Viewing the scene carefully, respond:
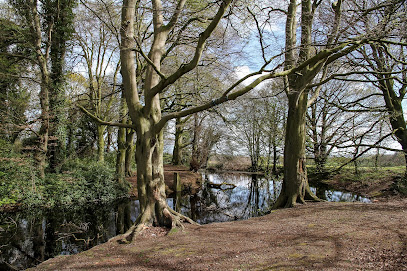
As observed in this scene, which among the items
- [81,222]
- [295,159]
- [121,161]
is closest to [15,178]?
[81,222]

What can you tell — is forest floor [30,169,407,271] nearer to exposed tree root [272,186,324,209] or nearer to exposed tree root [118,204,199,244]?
exposed tree root [118,204,199,244]

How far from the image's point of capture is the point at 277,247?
393 cm

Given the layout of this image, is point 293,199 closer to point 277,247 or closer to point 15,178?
point 277,247

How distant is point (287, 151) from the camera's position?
27.2 ft

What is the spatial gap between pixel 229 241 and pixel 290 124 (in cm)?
498

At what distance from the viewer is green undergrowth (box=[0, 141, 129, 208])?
10.2 meters

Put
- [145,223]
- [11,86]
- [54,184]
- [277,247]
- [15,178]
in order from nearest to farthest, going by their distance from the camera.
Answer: [277,247], [145,223], [15,178], [54,184], [11,86]

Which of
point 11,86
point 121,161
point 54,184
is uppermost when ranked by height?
point 11,86

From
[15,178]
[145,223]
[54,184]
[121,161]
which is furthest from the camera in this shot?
[121,161]

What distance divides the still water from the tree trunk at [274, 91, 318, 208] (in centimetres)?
220

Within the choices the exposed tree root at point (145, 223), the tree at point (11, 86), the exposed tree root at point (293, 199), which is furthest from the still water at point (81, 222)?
the tree at point (11, 86)

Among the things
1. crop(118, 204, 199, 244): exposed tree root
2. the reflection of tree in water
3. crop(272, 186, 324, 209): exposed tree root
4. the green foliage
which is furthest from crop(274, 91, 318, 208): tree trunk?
the green foliage

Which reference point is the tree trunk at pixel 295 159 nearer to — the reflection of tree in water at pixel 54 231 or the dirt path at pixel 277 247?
the dirt path at pixel 277 247

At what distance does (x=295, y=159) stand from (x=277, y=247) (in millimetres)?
4578
